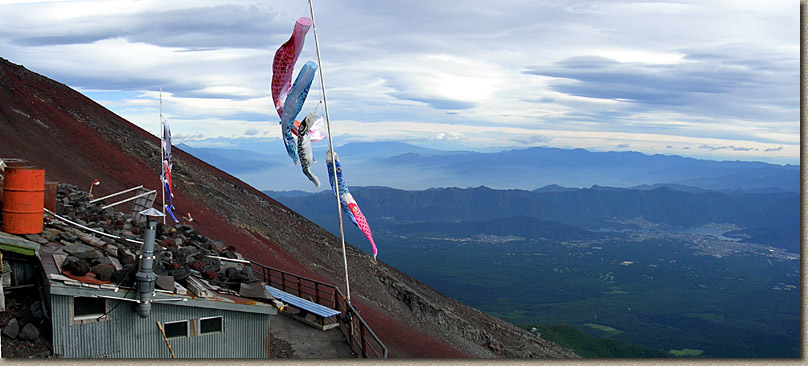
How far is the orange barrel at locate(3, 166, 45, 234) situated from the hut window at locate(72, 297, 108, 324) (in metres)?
2.06

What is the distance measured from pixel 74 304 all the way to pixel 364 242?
156192mm

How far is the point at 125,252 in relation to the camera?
10781 millimetres

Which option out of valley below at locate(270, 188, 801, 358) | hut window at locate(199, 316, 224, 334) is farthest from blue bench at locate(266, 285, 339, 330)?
valley below at locate(270, 188, 801, 358)

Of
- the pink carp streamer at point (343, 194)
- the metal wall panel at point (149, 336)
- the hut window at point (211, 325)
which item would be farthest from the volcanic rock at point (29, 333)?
the pink carp streamer at point (343, 194)

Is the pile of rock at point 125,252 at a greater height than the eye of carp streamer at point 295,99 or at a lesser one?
lesser

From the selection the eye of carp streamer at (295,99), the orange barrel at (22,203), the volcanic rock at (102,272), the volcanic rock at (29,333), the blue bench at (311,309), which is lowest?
the blue bench at (311,309)

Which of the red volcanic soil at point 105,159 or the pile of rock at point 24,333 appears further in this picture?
the red volcanic soil at point 105,159

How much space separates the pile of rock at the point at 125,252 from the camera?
8.90 m

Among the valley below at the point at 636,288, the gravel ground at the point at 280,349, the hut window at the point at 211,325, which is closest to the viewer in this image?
the hut window at the point at 211,325

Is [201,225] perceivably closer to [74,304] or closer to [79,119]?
[79,119]

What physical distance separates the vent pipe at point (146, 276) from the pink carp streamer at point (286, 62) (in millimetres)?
4053

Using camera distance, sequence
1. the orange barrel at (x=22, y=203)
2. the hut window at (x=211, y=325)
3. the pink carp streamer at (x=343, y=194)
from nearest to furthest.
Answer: the hut window at (x=211, y=325) < the orange barrel at (x=22, y=203) < the pink carp streamer at (x=343, y=194)

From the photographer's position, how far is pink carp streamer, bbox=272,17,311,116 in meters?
11.3

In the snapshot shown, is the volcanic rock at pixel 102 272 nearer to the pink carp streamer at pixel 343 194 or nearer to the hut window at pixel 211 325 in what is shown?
the hut window at pixel 211 325
